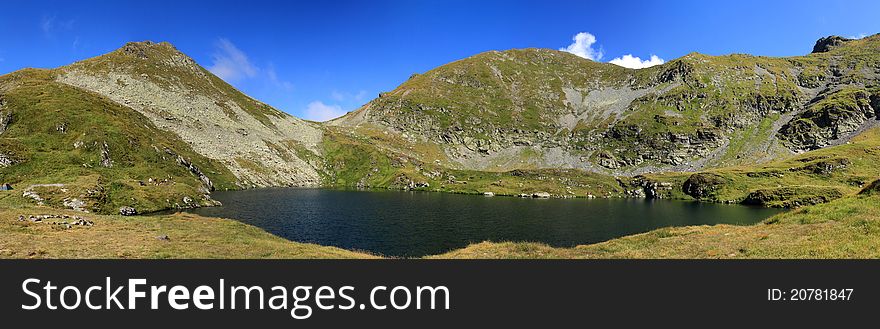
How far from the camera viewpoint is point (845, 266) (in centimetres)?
1755

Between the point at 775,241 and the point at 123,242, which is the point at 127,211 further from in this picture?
the point at 775,241

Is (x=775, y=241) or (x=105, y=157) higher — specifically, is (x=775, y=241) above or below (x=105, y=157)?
below

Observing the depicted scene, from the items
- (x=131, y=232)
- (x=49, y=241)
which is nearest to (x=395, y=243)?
(x=131, y=232)

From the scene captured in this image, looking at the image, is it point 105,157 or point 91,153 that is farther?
point 105,157

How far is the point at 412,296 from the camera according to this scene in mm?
15609

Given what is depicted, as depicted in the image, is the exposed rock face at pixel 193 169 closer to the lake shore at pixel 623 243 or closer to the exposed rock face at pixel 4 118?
the exposed rock face at pixel 4 118

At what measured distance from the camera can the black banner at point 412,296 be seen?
14945 millimetres

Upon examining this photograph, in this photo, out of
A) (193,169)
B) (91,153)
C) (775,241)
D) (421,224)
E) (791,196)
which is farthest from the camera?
(791,196)

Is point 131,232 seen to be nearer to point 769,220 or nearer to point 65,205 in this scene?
point 65,205

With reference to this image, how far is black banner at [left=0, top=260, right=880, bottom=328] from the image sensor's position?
14.9m

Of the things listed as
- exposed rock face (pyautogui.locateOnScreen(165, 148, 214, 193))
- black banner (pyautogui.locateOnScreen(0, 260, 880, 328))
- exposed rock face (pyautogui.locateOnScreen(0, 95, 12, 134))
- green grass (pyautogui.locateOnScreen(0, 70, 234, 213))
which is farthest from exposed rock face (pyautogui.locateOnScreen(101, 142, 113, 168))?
black banner (pyautogui.locateOnScreen(0, 260, 880, 328))

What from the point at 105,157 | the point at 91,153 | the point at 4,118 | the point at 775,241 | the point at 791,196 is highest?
the point at 4,118

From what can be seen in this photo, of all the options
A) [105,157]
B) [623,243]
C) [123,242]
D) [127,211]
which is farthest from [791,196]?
[105,157]

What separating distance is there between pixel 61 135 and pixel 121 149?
47.6 ft
